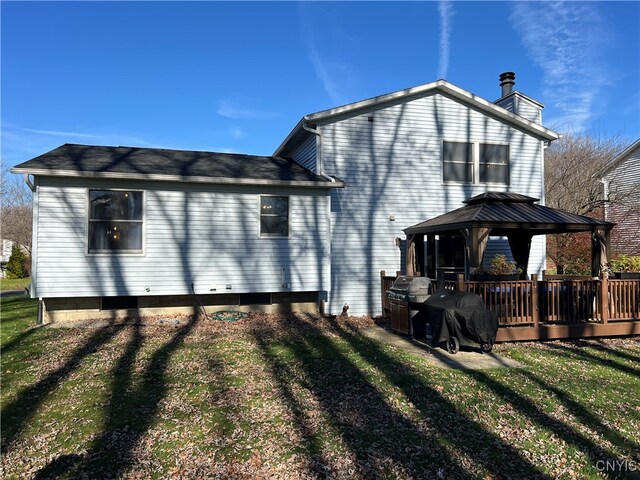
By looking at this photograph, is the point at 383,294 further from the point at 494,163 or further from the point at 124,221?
the point at 124,221

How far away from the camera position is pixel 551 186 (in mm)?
24641

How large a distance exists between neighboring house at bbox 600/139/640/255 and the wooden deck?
1219 centimetres

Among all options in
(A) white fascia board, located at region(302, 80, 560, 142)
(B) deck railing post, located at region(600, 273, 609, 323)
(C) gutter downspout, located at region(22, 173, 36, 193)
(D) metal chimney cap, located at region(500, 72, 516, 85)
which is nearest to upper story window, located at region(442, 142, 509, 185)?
(A) white fascia board, located at region(302, 80, 560, 142)

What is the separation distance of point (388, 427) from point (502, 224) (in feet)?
18.2

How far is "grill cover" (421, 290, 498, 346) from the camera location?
750 centimetres

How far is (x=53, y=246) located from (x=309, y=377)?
21.2 feet

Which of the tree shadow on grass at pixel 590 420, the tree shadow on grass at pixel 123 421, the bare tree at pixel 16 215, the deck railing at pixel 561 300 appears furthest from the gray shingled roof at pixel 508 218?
the bare tree at pixel 16 215

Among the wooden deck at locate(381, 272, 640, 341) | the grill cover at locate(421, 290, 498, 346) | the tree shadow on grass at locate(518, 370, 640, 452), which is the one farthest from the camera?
the wooden deck at locate(381, 272, 640, 341)

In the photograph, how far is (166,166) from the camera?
10.3 meters

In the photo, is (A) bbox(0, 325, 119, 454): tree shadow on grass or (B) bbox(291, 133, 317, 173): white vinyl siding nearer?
(A) bbox(0, 325, 119, 454): tree shadow on grass

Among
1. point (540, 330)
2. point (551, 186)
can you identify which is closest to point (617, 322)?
point (540, 330)

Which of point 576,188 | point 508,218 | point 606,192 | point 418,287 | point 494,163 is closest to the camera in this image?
point 418,287

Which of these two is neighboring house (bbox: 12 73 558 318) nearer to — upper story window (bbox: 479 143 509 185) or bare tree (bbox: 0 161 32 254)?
upper story window (bbox: 479 143 509 185)

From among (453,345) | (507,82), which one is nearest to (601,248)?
(453,345)
